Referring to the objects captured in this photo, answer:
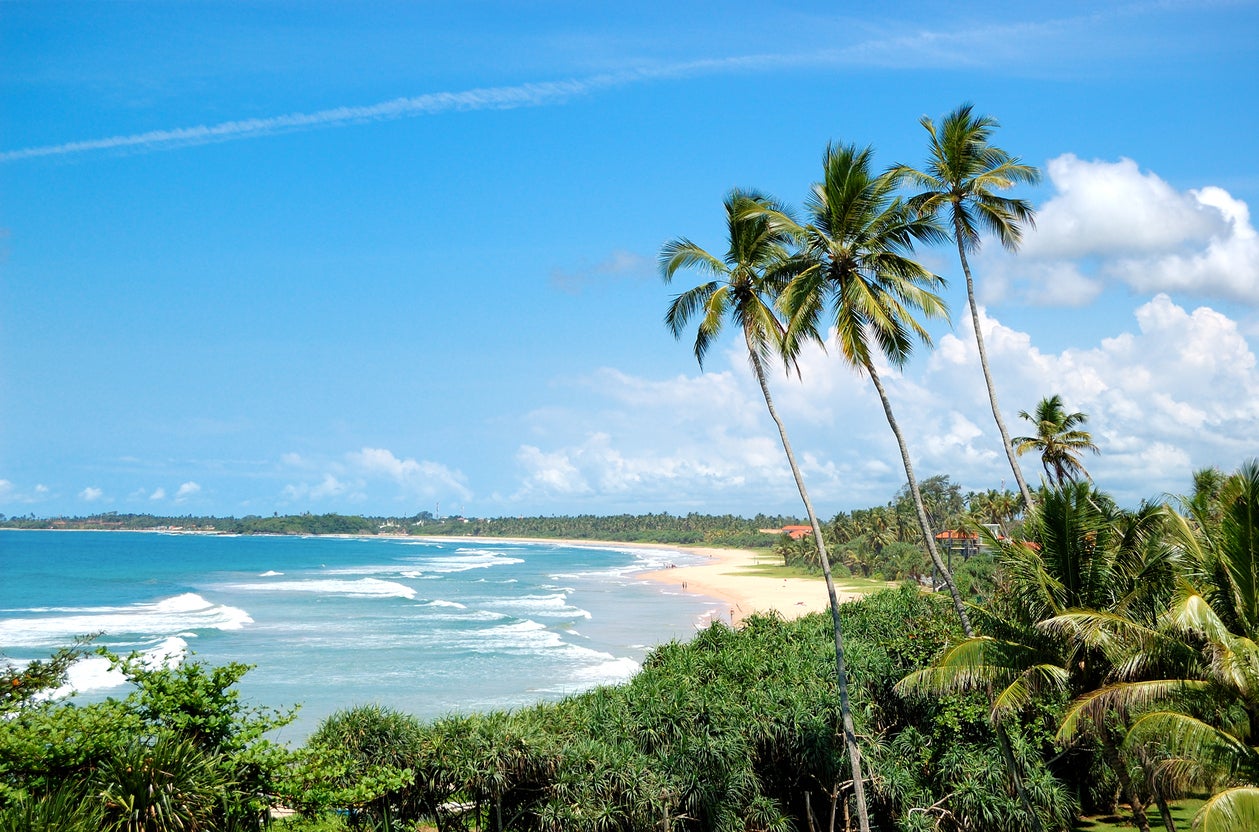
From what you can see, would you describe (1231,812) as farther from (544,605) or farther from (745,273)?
(544,605)

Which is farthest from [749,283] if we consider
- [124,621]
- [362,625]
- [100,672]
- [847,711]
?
[124,621]

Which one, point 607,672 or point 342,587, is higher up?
point 607,672

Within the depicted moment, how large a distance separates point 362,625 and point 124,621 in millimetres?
13853

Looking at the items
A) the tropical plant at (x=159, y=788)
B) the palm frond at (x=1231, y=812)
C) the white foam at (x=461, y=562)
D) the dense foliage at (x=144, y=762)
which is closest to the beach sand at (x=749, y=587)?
the white foam at (x=461, y=562)

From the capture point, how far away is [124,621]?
50.8 meters

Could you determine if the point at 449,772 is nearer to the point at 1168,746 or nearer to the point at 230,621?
the point at 1168,746

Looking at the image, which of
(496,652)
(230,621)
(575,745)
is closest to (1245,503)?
(575,745)

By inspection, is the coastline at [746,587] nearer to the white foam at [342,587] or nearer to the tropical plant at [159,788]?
the white foam at [342,587]

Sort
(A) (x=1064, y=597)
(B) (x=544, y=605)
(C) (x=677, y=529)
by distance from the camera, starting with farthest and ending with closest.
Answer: (C) (x=677, y=529) → (B) (x=544, y=605) → (A) (x=1064, y=597)

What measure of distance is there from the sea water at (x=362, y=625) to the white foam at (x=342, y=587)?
0.20 m

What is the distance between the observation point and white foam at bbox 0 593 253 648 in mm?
43875

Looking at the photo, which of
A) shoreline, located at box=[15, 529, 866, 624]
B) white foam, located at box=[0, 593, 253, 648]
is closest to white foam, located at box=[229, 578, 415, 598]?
white foam, located at box=[0, 593, 253, 648]

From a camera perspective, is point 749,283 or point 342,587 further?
point 342,587

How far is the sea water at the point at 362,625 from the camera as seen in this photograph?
32.9 metres
